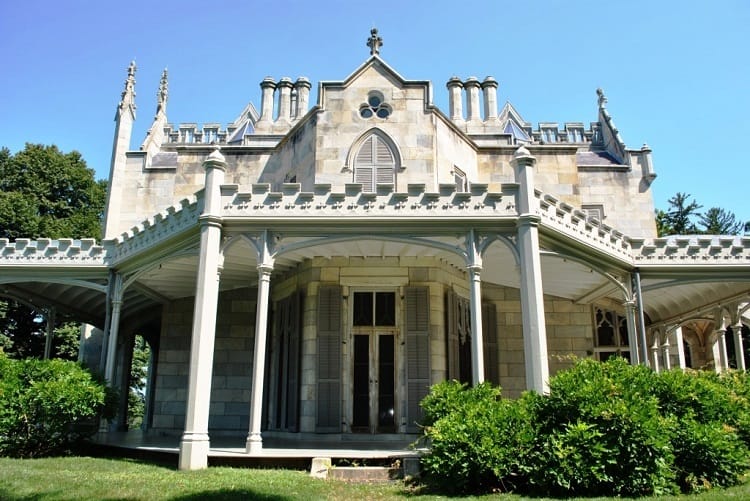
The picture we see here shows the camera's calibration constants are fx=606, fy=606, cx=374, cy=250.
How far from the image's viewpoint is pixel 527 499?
755 centimetres

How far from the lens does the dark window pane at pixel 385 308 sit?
45.3 ft

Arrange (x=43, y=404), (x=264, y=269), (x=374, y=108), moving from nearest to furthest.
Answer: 1. (x=264, y=269)
2. (x=43, y=404)
3. (x=374, y=108)

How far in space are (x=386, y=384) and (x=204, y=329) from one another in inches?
176

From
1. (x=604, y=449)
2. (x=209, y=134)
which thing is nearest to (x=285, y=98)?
(x=209, y=134)

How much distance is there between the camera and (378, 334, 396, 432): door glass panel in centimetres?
1330

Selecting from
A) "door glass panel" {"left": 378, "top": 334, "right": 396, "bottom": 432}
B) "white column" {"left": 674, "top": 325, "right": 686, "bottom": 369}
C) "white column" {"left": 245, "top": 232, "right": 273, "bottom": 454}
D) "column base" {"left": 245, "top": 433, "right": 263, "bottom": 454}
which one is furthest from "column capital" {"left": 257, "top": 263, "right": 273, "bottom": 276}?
"white column" {"left": 674, "top": 325, "right": 686, "bottom": 369}

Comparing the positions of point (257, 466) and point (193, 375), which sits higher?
point (193, 375)

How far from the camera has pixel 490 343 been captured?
52.0ft

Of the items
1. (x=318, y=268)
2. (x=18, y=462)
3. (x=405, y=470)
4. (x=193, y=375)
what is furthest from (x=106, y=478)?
(x=318, y=268)

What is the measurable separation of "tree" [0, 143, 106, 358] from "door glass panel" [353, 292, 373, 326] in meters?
18.2

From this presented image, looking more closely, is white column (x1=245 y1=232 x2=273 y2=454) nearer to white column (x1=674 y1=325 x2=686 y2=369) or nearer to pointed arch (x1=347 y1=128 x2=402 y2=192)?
pointed arch (x1=347 y1=128 x2=402 y2=192)

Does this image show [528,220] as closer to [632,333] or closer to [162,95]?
[632,333]

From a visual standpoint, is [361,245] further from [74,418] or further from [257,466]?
[74,418]

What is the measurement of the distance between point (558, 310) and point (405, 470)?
8.88 m
